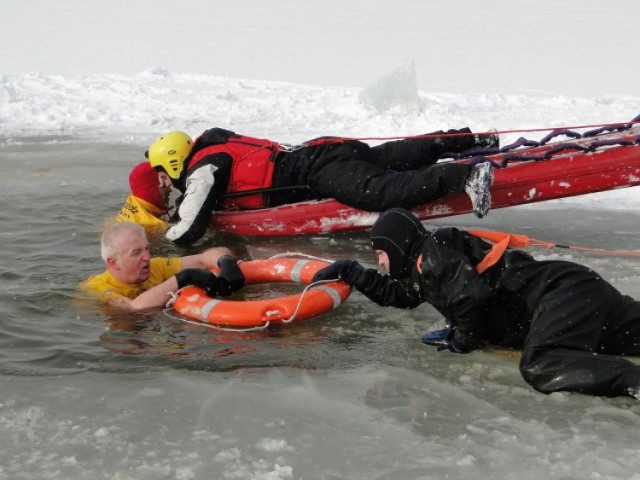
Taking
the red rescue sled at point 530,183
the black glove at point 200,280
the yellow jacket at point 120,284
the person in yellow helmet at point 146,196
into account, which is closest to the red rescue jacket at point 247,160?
the red rescue sled at point 530,183

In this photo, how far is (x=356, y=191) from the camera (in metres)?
5.99

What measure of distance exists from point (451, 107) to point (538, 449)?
9.24 m

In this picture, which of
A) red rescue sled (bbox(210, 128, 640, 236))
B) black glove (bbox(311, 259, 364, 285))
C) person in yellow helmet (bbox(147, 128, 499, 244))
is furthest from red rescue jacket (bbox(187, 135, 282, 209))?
black glove (bbox(311, 259, 364, 285))

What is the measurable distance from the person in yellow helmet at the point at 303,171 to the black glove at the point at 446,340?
1830 mm

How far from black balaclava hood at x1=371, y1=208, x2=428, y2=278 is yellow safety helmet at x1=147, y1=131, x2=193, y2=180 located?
2781 mm

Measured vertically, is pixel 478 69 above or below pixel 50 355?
above

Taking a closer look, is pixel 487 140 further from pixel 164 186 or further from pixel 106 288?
pixel 106 288

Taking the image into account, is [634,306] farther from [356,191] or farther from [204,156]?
[204,156]

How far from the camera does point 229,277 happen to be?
4.96m

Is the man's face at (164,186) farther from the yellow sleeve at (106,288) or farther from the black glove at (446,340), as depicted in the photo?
the black glove at (446,340)

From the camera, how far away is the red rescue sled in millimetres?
5609

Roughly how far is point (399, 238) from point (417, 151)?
2852 millimetres

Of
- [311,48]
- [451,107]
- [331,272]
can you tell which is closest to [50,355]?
[331,272]

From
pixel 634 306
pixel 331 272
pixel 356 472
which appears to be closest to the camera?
pixel 356 472
